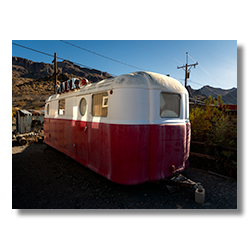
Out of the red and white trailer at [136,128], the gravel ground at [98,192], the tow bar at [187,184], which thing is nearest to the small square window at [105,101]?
the red and white trailer at [136,128]

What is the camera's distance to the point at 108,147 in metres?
3.43

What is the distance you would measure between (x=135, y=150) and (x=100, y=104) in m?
1.52

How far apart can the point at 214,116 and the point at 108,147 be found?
5014 mm

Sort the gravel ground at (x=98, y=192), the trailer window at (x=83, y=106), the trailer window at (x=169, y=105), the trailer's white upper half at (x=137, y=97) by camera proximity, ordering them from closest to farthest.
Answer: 1. the trailer's white upper half at (x=137, y=97)
2. the gravel ground at (x=98, y=192)
3. the trailer window at (x=169, y=105)
4. the trailer window at (x=83, y=106)

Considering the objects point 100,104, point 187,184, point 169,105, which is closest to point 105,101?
point 100,104

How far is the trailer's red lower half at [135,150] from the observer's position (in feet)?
10.6

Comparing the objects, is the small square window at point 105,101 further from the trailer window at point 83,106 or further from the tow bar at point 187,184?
the tow bar at point 187,184

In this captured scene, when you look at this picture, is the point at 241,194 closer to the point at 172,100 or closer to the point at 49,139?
the point at 172,100

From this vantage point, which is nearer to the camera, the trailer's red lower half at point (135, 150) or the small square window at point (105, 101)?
the trailer's red lower half at point (135, 150)

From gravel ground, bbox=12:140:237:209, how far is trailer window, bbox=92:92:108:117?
201 cm

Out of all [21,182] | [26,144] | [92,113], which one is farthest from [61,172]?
[26,144]

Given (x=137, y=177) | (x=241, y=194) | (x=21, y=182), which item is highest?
(x=241, y=194)

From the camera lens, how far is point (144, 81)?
131 inches

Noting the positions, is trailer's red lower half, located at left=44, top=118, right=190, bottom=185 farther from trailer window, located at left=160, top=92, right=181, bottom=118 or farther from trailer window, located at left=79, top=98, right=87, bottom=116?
trailer window, located at left=79, top=98, right=87, bottom=116
